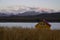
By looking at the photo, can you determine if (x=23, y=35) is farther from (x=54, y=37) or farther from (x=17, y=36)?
(x=54, y=37)

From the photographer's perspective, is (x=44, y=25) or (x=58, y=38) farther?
(x=44, y=25)

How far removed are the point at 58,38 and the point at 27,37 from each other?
0.55 m

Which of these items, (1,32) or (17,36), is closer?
(17,36)

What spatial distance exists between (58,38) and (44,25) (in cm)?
270

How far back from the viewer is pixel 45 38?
142 inches

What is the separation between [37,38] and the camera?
358 cm

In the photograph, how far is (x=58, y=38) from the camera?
12.2 feet

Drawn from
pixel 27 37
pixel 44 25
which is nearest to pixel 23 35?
pixel 27 37

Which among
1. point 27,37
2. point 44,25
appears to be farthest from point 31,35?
point 44,25

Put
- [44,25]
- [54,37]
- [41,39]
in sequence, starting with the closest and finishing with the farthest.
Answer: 1. [41,39]
2. [54,37]
3. [44,25]

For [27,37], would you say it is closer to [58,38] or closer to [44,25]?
[58,38]

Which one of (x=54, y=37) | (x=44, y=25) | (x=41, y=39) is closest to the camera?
(x=41, y=39)

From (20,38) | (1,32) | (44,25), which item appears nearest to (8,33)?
(1,32)

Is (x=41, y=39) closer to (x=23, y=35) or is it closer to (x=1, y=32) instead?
(x=23, y=35)
